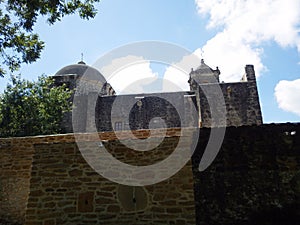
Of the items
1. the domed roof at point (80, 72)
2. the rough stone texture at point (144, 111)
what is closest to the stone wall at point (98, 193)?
the rough stone texture at point (144, 111)

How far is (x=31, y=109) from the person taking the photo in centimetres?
1658

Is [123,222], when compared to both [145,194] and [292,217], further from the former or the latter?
[292,217]

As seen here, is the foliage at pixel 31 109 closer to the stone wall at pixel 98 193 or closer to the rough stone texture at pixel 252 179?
the stone wall at pixel 98 193

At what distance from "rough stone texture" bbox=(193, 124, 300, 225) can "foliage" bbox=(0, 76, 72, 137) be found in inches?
499

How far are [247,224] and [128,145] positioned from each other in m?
2.67

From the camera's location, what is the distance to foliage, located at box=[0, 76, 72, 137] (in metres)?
15.8

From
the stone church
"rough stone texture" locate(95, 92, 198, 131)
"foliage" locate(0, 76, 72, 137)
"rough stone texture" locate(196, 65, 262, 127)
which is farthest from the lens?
"rough stone texture" locate(95, 92, 198, 131)

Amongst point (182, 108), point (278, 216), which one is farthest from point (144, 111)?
point (278, 216)

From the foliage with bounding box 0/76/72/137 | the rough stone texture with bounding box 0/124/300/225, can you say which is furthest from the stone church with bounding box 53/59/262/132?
the rough stone texture with bounding box 0/124/300/225

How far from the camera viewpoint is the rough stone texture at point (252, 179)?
203 inches

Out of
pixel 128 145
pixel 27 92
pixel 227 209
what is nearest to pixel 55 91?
pixel 27 92

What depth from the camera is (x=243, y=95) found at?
18516 mm

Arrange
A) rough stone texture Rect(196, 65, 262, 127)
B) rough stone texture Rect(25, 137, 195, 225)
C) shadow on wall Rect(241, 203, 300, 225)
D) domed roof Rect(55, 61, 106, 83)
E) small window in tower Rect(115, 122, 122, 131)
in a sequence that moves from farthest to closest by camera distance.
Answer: domed roof Rect(55, 61, 106, 83) → small window in tower Rect(115, 122, 122, 131) → rough stone texture Rect(196, 65, 262, 127) → rough stone texture Rect(25, 137, 195, 225) → shadow on wall Rect(241, 203, 300, 225)

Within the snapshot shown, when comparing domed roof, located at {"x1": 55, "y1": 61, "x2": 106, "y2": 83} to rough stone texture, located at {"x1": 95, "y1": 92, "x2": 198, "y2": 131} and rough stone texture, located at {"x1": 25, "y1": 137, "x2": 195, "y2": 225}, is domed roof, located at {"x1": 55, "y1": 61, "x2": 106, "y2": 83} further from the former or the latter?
rough stone texture, located at {"x1": 25, "y1": 137, "x2": 195, "y2": 225}
